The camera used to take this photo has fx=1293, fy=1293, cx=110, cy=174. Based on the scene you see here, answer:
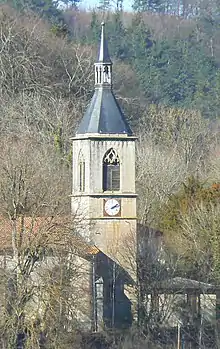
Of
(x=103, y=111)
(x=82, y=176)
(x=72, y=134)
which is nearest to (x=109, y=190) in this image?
(x=82, y=176)

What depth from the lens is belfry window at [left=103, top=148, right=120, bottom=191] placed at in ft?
129

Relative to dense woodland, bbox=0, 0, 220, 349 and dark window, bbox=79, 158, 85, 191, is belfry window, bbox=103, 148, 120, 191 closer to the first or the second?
dark window, bbox=79, 158, 85, 191

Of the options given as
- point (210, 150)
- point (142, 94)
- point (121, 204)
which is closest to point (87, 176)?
point (121, 204)

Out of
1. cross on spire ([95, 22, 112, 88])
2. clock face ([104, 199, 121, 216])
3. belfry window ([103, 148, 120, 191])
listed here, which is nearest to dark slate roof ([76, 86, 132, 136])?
cross on spire ([95, 22, 112, 88])

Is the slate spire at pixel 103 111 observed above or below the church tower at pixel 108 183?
above

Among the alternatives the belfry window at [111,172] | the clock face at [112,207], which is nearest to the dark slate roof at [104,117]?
the belfry window at [111,172]

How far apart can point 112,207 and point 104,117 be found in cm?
277

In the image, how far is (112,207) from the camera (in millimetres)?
39250

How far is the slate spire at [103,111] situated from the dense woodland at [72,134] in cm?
228

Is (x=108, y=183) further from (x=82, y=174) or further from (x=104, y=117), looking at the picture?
(x=104, y=117)

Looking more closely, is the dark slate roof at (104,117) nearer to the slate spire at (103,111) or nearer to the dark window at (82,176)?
the slate spire at (103,111)

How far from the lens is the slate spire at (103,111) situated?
3941 centimetres

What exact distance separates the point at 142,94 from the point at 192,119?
1801cm

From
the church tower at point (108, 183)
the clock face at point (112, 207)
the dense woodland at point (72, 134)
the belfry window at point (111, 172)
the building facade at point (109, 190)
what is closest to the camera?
the dense woodland at point (72, 134)
